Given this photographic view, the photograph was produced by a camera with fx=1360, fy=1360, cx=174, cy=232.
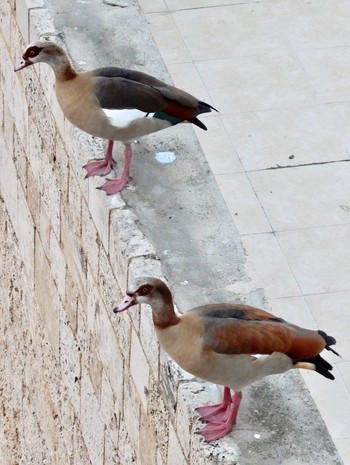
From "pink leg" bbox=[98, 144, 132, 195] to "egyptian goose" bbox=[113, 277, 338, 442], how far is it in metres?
1.29

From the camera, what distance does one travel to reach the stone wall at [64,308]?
623cm

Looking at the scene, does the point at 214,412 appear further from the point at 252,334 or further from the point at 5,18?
the point at 5,18

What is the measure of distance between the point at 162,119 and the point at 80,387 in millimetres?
1896

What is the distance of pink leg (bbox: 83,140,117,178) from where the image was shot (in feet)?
22.1

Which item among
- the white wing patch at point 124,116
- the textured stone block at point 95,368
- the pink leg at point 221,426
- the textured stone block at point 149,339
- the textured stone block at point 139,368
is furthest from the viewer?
the textured stone block at point 95,368

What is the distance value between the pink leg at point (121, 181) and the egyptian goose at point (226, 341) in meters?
1.29

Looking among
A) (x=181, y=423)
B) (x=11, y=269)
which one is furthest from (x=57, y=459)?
(x=181, y=423)

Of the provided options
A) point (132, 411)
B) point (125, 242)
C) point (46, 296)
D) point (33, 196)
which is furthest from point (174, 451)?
point (33, 196)

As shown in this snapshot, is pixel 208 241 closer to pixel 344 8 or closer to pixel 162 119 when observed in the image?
pixel 162 119

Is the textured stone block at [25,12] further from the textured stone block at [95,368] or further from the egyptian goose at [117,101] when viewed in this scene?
the textured stone block at [95,368]

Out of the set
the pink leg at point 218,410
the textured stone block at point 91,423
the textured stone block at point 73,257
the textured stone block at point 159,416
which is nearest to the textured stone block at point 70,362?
the textured stone block at point 91,423

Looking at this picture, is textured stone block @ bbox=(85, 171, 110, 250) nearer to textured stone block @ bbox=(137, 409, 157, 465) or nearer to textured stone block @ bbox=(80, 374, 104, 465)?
textured stone block @ bbox=(137, 409, 157, 465)

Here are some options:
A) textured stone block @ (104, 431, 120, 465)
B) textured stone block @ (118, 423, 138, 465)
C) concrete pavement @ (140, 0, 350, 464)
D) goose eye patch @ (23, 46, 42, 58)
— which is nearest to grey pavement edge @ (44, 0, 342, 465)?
goose eye patch @ (23, 46, 42, 58)

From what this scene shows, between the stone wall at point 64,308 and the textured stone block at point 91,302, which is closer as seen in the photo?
the stone wall at point 64,308
